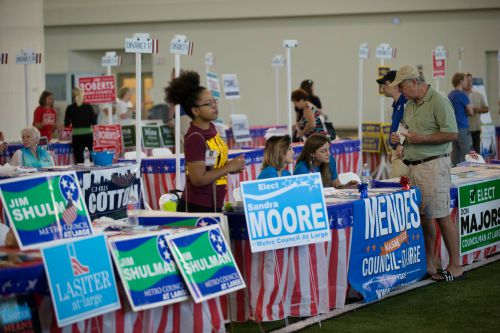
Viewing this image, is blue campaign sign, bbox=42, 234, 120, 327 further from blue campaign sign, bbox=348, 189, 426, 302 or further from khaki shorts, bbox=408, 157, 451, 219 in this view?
khaki shorts, bbox=408, 157, 451, 219

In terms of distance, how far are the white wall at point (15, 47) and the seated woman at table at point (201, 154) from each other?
12459 millimetres

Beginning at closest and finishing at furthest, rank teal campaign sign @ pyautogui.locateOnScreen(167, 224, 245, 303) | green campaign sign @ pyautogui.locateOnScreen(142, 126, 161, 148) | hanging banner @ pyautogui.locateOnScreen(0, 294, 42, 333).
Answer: hanging banner @ pyautogui.locateOnScreen(0, 294, 42, 333)
teal campaign sign @ pyautogui.locateOnScreen(167, 224, 245, 303)
green campaign sign @ pyautogui.locateOnScreen(142, 126, 161, 148)

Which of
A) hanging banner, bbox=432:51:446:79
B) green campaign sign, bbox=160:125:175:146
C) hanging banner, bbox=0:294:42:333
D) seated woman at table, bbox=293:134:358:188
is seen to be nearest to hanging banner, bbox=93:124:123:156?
green campaign sign, bbox=160:125:175:146

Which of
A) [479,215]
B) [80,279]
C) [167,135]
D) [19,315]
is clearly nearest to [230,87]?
[167,135]

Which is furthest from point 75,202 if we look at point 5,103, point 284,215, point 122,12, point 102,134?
point 122,12

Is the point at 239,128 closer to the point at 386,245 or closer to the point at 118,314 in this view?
the point at 386,245

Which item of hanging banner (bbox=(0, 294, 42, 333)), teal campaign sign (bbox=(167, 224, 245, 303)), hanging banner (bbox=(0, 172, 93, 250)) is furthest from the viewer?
teal campaign sign (bbox=(167, 224, 245, 303))

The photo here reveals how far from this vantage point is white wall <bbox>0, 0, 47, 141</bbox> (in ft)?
62.1

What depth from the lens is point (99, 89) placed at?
1353 centimetres

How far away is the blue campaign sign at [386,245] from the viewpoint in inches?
285

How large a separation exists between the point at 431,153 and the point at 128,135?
8425 mm

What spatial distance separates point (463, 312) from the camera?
6926mm

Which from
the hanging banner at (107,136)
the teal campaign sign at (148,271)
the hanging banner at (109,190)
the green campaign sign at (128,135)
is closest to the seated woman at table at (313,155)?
the hanging banner at (109,190)

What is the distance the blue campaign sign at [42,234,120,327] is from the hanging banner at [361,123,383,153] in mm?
11014
